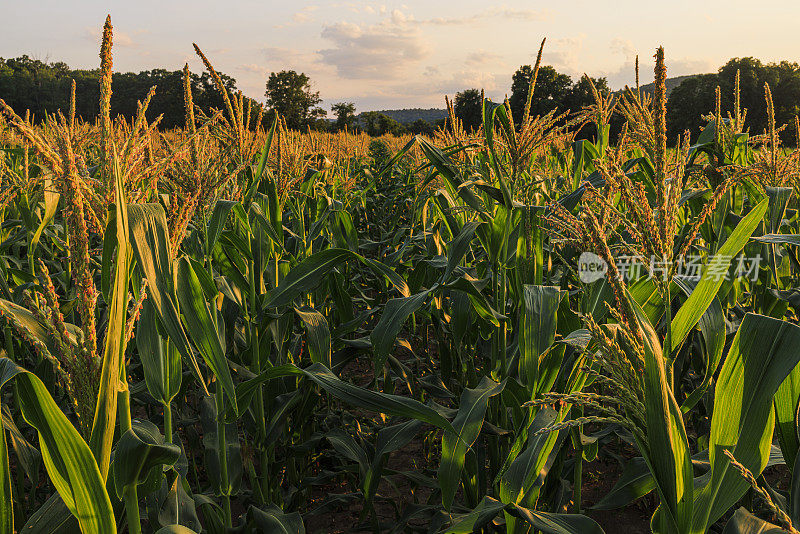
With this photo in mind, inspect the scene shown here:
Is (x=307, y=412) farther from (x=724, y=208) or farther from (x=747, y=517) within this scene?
(x=724, y=208)

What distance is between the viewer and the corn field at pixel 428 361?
1.02 meters

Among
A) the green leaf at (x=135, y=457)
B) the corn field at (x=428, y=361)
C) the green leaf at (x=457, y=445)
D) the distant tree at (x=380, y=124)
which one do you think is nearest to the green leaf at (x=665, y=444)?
the corn field at (x=428, y=361)

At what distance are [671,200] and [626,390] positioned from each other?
568 mm

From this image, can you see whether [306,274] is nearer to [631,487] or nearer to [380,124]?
[631,487]

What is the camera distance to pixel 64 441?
37.4 inches

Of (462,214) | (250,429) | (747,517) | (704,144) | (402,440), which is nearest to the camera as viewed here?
(747,517)

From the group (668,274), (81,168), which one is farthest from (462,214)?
(81,168)

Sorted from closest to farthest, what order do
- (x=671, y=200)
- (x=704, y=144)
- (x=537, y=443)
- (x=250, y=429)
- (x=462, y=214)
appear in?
(x=671, y=200), (x=537, y=443), (x=250, y=429), (x=704, y=144), (x=462, y=214)

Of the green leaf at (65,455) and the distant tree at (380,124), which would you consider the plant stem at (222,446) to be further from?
the distant tree at (380,124)

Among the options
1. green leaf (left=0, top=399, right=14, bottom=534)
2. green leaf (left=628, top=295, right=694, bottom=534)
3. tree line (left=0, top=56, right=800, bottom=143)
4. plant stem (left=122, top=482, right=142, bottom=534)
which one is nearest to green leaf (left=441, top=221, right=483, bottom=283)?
green leaf (left=628, top=295, right=694, bottom=534)

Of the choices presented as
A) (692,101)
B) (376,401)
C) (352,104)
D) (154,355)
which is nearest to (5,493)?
(154,355)

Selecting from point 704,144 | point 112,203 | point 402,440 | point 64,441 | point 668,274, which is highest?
point 704,144

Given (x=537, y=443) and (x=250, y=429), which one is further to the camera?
(x=250, y=429)

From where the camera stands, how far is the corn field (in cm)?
102
